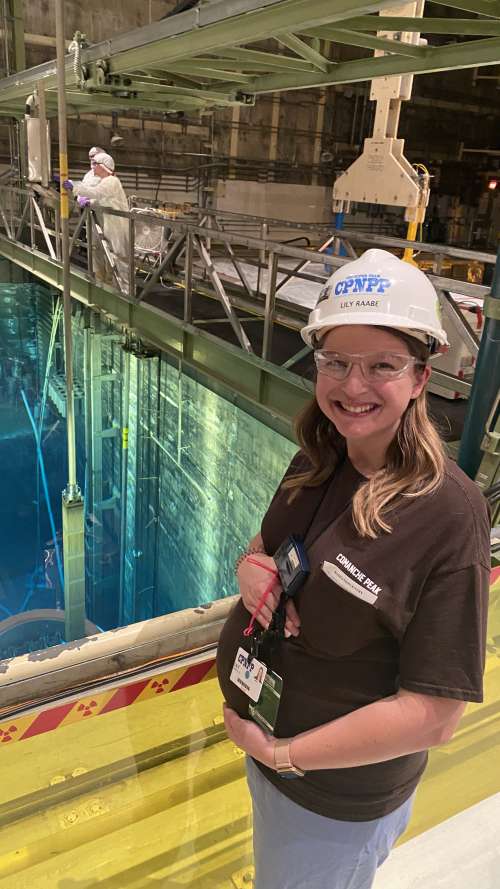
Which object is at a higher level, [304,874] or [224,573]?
[304,874]

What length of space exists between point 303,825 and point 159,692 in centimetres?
49

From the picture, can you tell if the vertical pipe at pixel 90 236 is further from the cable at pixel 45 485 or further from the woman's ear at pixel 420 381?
the woman's ear at pixel 420 381

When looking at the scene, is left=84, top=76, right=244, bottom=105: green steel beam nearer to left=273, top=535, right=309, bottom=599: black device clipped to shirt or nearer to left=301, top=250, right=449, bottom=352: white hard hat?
left=301, top=250, right=449, bottom=352: white hard hat

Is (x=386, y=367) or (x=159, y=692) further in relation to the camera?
Result: (x=159, y=692)

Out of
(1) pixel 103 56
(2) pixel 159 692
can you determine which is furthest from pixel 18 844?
(1) pixel 103 56

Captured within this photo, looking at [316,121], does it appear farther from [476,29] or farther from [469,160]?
[476,29]

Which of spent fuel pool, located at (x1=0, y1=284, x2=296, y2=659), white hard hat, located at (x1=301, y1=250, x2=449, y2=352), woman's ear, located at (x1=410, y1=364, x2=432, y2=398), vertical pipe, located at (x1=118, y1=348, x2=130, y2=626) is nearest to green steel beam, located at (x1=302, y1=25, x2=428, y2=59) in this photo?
spent fuel pool, located at (x1=0, y1=284, x2=296, y2=659)

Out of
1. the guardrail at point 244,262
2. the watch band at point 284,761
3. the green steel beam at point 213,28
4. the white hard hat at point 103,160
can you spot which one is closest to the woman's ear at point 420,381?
the watch band at point 284,761

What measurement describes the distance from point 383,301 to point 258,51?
4.23 m

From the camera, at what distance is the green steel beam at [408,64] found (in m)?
3.63

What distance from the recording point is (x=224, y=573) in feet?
24.6

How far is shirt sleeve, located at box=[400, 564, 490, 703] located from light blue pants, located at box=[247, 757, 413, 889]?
0.34 m

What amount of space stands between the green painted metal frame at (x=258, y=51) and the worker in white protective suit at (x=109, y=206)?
0.77 meters

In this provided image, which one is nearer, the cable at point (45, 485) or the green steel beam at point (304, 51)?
the green steel beam at point (304, 51)
